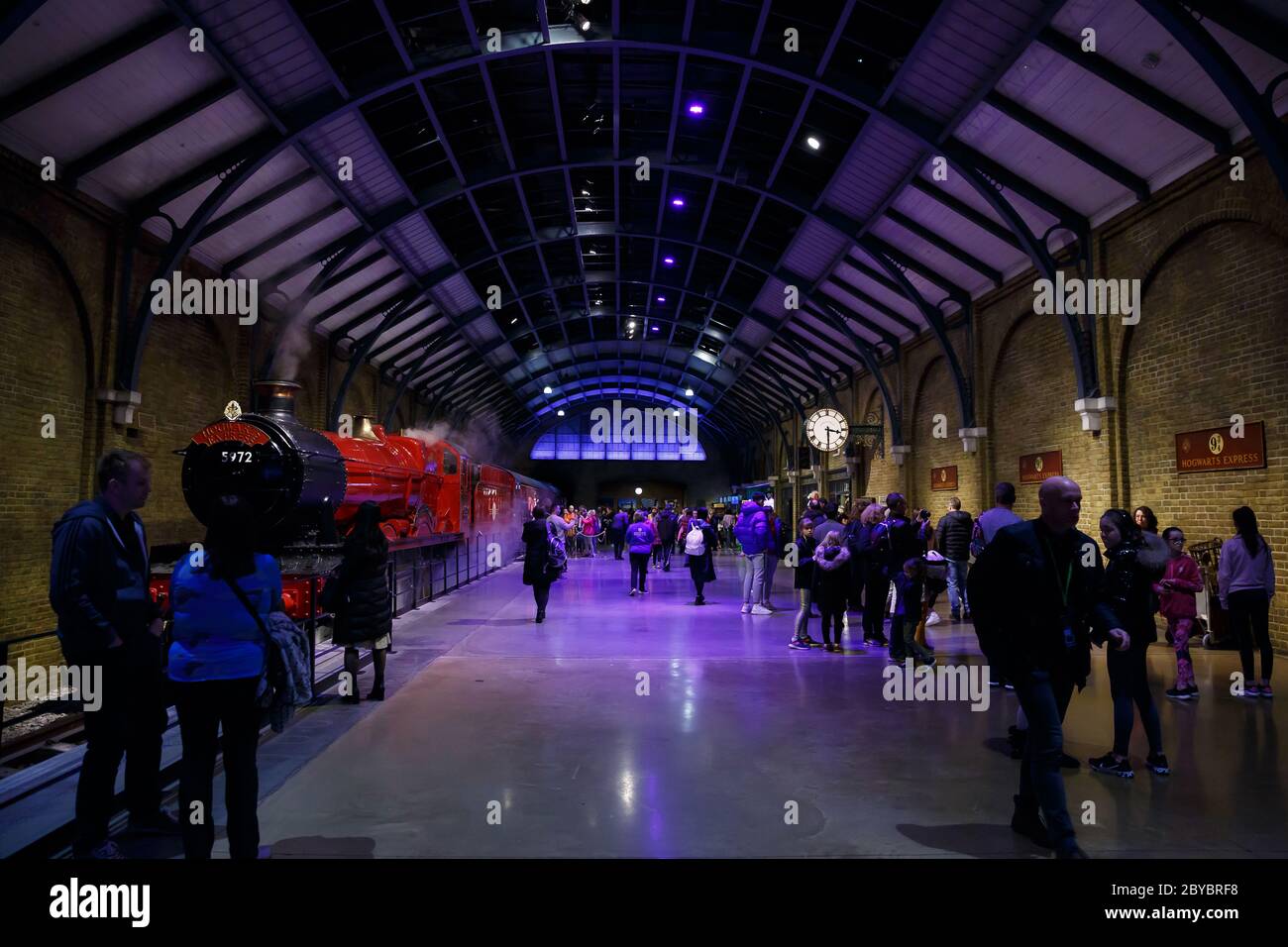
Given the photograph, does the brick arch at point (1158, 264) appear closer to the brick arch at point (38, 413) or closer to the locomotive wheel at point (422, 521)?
the locomotive wheel at point (422, 521)

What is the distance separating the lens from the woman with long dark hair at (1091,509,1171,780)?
4238mm

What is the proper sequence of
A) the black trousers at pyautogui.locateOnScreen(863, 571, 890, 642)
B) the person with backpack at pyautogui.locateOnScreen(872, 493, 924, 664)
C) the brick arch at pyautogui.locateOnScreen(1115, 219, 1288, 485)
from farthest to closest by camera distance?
the black trousers at pyautogui.locateOnScreen(863, 571, 890, 642) < the brick arch at pyautogui.locateOnScreen(1115, 219, 1288, 485) < the person with backpack at pyautogui.locateOnScreen(872, 493, 924, 664)

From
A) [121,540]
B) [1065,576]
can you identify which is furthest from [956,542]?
[121,540]

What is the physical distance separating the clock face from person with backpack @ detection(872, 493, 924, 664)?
1114cm

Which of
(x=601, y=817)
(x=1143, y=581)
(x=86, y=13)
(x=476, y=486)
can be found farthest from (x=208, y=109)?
(x=1143, y=581)

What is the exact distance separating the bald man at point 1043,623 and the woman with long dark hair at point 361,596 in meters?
4.33

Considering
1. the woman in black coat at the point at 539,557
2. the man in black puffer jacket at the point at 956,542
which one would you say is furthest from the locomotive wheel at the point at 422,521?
the man in black puffer jacket at the point at 956,542

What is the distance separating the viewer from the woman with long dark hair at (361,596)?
5.81 meters

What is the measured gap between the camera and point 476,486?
16.0 metres

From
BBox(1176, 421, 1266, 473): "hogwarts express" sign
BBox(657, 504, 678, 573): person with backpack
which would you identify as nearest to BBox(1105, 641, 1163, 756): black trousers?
BBox(1176, 421, 1266, 473): "hogwarts express" sign

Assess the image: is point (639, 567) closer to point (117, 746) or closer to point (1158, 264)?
point (1158, 264)

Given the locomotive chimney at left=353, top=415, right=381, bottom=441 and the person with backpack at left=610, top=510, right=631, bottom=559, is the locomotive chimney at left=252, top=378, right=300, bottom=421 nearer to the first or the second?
the locomotive chimney at left=353, top=415, right=381, bottom=441

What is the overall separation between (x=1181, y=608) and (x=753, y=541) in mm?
5163
